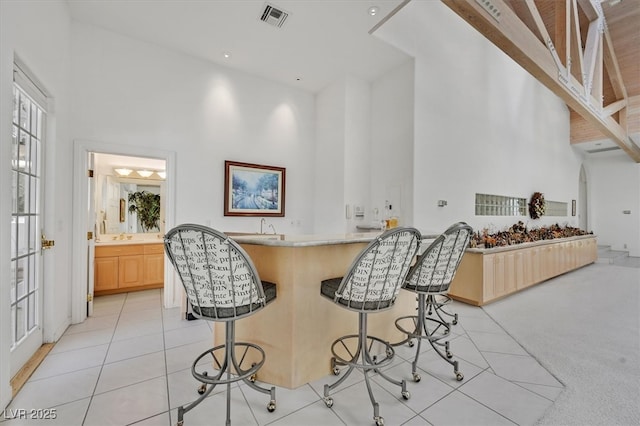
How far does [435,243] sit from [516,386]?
1.20 m

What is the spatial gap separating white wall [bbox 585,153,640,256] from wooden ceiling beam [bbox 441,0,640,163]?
18.4 feet

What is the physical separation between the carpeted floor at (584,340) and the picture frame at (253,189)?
11.7 feet

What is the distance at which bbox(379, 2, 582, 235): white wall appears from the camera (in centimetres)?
420

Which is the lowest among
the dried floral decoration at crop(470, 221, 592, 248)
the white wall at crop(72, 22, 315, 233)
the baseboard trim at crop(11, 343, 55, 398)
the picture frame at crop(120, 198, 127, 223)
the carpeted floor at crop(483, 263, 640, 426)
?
the carpeted floor at crop(483, 263, 640, 426)

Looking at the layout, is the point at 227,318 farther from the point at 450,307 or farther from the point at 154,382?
the point at 450,307

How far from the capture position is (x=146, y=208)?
15.8 ft

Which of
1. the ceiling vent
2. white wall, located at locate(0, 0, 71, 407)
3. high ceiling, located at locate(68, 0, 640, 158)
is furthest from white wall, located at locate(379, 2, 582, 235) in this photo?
white wall, located at locate(0, 0, 71, 407)

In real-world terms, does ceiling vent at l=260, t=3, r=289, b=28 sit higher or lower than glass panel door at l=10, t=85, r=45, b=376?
higher

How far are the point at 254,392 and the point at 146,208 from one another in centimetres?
Result: 413

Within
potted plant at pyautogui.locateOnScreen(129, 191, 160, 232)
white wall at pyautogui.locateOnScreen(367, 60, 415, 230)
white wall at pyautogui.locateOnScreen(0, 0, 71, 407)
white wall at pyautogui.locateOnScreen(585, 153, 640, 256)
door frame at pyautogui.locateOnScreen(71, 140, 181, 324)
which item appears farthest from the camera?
white wall at pyautogui.locateOnScreen(585, 153, 640, 256)

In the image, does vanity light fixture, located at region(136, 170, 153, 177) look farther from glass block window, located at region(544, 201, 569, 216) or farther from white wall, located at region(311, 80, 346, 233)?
glass block window, located at region(544, 201, 569, 216)

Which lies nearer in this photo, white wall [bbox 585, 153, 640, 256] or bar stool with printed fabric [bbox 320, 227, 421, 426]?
bar stool with printed fabric [bbox 320, 227, 421, 426]

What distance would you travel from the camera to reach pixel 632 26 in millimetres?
5914

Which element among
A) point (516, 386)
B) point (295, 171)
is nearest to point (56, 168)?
point (295, 171)
